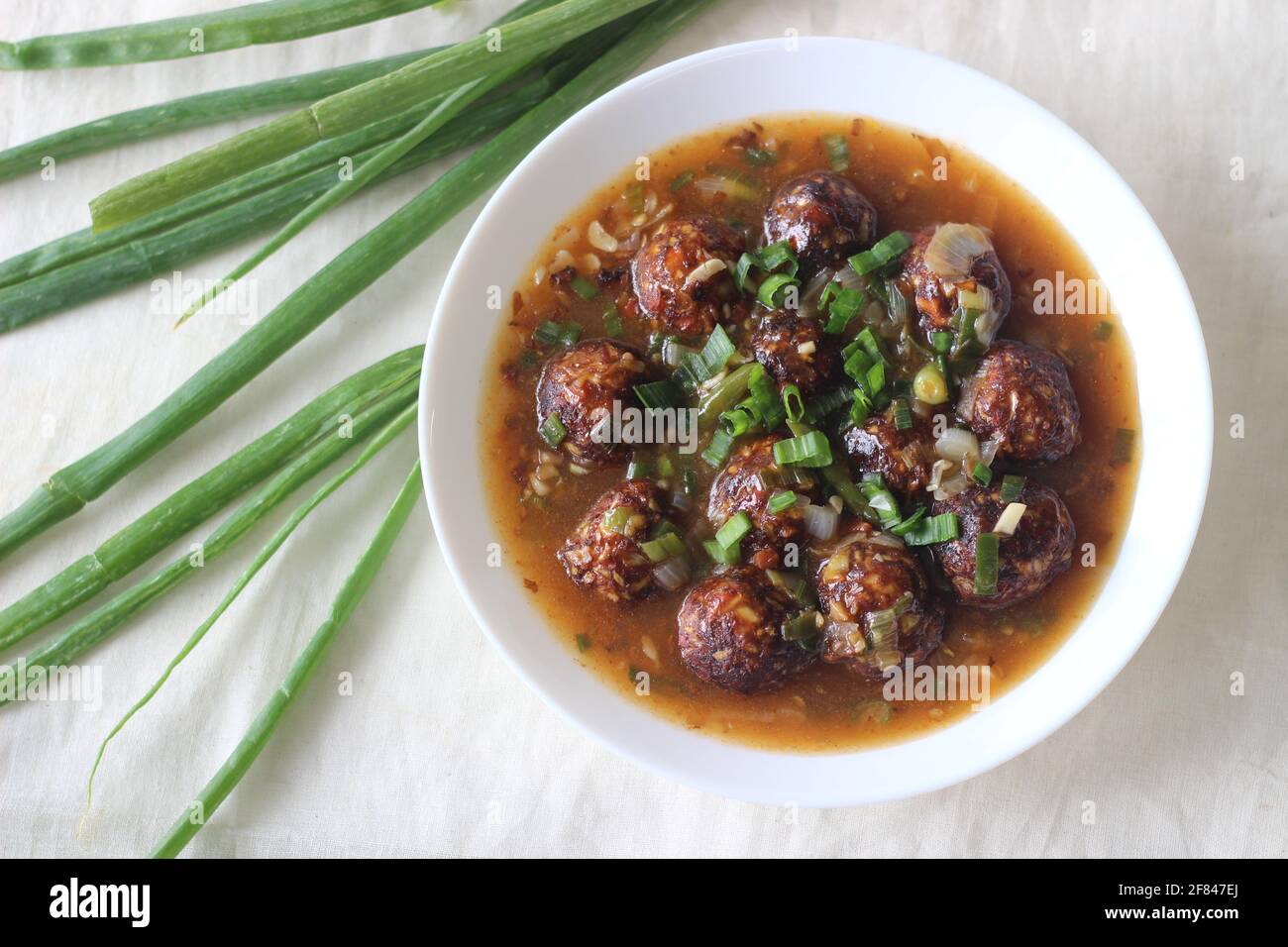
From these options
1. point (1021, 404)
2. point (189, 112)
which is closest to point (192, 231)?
point (189, 112)

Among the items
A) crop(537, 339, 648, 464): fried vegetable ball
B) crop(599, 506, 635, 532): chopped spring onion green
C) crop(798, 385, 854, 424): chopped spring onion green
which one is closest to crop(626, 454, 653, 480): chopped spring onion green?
crop(537, 339, 648, 464): fried vegetable ball

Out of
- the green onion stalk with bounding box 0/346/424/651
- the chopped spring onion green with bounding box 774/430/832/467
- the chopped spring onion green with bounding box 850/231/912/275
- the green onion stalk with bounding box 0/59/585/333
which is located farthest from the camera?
the green onion stalk with bounding box 0/59/585/333

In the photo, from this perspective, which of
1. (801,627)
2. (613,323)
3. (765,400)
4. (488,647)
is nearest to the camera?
(801,627)

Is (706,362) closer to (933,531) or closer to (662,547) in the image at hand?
(662,547)

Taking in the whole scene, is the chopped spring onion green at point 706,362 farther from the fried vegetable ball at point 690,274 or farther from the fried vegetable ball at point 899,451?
the fried vegetable ball at point 899,451

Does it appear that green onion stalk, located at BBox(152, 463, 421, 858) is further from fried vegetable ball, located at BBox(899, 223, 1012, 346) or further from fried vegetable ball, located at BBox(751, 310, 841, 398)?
fried vegetable ball, located at BBox(899, 223, 1012, 346)

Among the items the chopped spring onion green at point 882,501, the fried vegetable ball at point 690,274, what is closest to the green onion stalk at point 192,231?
the fried vegetable ball at point 690,274
